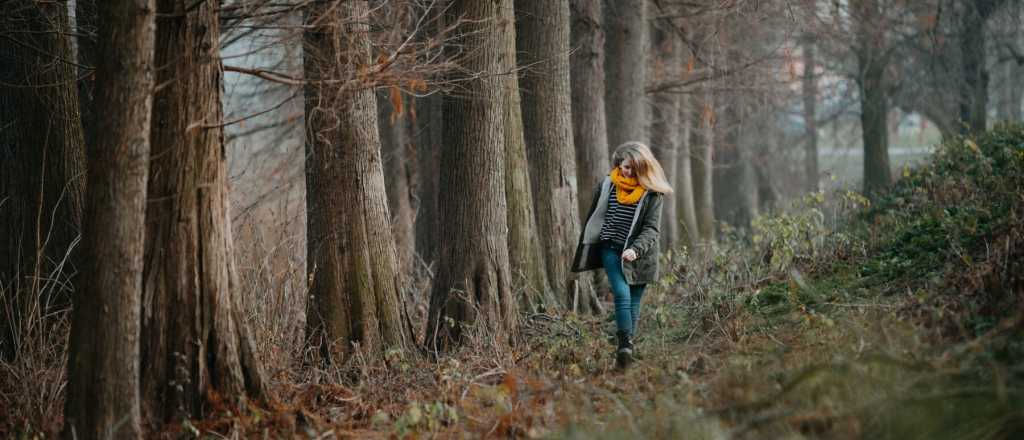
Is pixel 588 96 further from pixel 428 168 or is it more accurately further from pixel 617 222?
pixel 617 222

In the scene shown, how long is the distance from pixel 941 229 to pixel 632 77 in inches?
263

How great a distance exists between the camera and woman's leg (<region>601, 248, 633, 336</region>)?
8.28m

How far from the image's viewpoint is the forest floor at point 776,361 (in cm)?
532

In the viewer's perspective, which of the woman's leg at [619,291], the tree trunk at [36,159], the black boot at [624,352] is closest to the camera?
the black boot at [624,352]

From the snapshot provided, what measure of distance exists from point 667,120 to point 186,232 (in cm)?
1469

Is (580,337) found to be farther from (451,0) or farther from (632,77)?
(632,77)

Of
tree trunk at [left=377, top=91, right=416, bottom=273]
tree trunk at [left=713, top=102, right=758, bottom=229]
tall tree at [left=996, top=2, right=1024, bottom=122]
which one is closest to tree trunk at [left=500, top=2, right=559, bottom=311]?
tree trunk at [left=377, top=91, right=416, bottom=273]

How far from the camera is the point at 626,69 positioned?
1591 centimetres

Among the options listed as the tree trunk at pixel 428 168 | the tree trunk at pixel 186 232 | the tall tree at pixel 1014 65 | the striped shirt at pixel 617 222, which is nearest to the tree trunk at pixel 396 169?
the tree trunk at pixel 428 168

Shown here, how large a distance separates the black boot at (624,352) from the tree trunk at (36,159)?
16.0ft

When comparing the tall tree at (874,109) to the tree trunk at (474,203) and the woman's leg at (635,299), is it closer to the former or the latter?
the tree trunk at (474,203)

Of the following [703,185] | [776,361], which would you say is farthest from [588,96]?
[703,185]

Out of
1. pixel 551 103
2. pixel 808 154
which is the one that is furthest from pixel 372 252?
pixel 808 154

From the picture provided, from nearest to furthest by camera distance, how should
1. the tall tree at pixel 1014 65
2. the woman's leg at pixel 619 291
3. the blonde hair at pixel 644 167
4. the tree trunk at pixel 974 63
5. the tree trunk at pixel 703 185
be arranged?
the woman's leg at pixel 619 291
the blonde hair at pixel 644 167
the tall tree at pixel 1014 65
the tree trunk at pixel 974 63
the tree trunk at pixel 703 185
